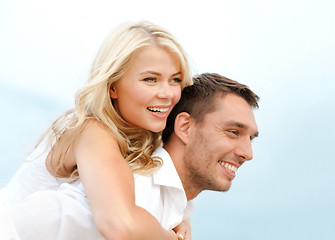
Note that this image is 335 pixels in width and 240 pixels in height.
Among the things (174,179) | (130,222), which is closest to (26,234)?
(130,222)

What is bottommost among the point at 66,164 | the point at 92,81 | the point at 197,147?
the point at 66,164

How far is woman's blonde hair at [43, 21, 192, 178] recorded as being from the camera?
345 centimetres

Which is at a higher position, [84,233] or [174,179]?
[174,179]

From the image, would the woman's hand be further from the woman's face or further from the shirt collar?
the woman's face

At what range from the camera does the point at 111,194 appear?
268 cm

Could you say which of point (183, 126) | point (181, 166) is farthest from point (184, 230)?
point (183, 126)

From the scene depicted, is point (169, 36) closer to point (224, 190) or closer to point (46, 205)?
point (224, 190)

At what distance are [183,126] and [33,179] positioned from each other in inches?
58.2

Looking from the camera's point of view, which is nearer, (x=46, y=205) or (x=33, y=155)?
(x=46, y=205)

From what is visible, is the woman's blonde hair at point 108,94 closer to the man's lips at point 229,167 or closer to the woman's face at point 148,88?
the woman's face at point 148,88

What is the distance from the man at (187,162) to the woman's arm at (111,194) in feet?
1.20

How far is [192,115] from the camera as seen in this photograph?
3.91 meters

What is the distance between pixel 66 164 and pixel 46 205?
49 cm

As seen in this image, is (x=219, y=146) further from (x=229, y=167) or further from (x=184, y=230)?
(x=184, y=230)
